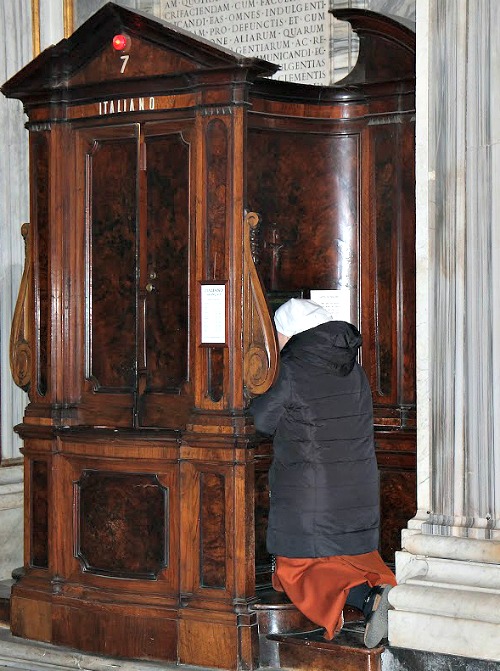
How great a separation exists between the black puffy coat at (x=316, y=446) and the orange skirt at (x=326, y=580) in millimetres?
49

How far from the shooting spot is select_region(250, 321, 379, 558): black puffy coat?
17.8ft

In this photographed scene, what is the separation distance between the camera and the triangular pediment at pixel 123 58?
5477 millimetres

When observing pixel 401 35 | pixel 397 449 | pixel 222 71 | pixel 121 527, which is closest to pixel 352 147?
pixel 401 35

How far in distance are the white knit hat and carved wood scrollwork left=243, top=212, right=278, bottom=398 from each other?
12 centimetres

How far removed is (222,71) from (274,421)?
1.50 meters

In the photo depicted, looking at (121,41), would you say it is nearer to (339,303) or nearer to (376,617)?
(339,303)

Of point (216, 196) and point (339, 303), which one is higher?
point (216, 196)

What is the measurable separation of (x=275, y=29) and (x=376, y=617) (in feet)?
10.4

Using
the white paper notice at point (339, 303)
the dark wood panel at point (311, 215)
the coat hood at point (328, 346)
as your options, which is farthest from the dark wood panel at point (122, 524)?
the white paper notice at point (339, 303)

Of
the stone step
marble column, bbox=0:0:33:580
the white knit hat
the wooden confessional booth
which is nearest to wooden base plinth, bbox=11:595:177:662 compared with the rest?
the wooden confessional booth

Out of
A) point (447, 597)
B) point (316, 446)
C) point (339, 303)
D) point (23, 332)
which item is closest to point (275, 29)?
point (339, 303)

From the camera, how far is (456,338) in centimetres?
528

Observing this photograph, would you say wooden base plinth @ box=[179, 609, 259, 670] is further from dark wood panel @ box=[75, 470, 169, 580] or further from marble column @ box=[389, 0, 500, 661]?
marble column @ box=[389, 0, 500, 661]

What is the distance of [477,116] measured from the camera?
5.21 metres
